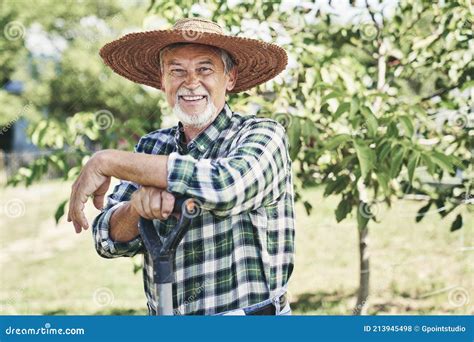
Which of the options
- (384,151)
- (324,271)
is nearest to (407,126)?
(384,151)

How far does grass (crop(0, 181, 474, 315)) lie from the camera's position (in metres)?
3.93

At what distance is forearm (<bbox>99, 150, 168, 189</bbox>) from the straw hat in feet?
1.44

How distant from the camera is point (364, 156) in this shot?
235cm

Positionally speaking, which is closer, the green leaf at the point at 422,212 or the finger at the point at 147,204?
the finger at the point at 147,204

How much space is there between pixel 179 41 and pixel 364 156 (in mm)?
916

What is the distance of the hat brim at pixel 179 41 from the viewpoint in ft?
5.63

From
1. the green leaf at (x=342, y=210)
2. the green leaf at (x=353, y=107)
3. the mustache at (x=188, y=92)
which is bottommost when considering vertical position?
the green leaf at (x=342, y=210)

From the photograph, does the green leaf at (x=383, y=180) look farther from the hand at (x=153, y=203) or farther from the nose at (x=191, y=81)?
the hand at (x=153, y=203)

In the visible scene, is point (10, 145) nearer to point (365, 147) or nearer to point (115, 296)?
point (115, 296)

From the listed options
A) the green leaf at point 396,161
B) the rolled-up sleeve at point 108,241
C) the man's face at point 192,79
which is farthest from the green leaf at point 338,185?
the rolled-up sleeve at point 108,241

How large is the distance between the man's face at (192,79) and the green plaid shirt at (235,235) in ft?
0.23

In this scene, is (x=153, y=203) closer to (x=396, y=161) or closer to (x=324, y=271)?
(x=396, y=161)

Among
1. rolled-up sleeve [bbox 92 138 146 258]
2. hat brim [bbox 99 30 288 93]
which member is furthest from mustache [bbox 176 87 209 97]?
rolled-up sleeve [bbox 92 138 146 258]

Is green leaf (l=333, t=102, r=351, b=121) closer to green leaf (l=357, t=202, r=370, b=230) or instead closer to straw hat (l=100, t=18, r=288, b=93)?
straw hat (l=100, t=18, r=288, b=93)
